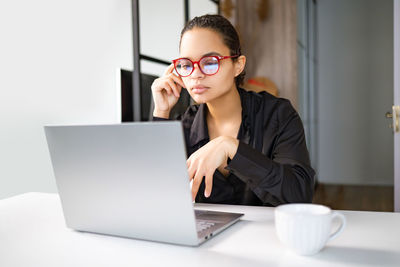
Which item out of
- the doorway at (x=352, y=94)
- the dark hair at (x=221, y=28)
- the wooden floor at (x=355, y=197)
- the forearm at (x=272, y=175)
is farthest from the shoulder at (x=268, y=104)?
the doorway at (x=352, y=94)

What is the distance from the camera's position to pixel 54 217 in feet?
3.43

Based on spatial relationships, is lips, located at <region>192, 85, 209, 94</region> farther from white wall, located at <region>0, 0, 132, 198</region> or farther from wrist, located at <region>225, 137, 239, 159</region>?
white wall, located at <region>0, 0, 132, 198</region>

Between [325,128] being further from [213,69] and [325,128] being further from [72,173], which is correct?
[72,173]

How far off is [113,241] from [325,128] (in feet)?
17.0

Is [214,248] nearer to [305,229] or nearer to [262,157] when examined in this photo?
[305,229]

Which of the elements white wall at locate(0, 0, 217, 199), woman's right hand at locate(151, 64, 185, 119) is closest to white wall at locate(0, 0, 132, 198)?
white wall at locate(0, 0, 217, 199)

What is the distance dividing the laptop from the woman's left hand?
0.10 metres

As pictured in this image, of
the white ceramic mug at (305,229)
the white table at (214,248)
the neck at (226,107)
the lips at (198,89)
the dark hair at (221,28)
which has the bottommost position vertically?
the white table at (214,248)

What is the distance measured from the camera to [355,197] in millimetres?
4781

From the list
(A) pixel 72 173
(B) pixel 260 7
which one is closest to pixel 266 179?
(A) pixel 72 173

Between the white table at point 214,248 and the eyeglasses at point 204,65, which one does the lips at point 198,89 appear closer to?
the eyeglasses at point 204,65

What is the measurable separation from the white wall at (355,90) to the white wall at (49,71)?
3.49 meters

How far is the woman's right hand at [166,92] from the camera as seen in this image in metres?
1.51

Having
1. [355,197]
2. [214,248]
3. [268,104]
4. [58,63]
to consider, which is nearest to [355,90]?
[355,197]
